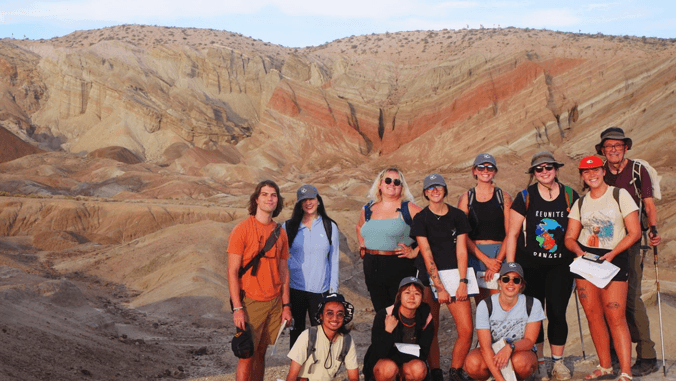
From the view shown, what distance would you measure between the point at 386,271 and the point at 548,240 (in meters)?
1.50

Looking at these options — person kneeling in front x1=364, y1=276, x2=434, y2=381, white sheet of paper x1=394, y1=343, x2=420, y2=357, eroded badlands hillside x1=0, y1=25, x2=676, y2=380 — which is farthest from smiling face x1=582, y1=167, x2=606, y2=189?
eroded badlands hillside x1=0, y1=25, x2=676, y2=380

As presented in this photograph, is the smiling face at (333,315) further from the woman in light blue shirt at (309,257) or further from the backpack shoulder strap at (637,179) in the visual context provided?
the backpack shoulder strap at (637,179)

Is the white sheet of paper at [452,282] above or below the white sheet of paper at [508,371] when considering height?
above

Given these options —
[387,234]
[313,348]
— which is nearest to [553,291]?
[387,234]

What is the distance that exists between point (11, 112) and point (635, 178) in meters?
64.6

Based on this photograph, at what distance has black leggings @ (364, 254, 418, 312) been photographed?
6035 mm

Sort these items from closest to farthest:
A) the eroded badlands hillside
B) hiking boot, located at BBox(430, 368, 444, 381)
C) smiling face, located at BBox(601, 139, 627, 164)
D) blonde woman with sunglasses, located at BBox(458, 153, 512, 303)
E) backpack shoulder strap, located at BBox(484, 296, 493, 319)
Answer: backpack shoulder strap, located at BBox(484, 296, 493, 319), hiking boot, located at BBox(430, 368, 444, 381), blonde woman with sunglasses, located at BBox(458, 153, 512, 303), smiling face, located at BBox(601, 139, 627, 164), the eroded badlands hillside

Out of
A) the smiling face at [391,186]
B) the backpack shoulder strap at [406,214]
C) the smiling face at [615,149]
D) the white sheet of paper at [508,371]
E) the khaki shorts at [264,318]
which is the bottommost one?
the white sheet of paper at [508,371]

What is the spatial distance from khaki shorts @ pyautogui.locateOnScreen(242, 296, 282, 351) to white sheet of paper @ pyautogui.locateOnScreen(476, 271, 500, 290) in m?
1.91

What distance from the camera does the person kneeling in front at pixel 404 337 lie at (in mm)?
5359

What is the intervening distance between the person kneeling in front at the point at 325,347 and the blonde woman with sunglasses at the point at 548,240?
166cm

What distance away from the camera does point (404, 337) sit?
17.9ft

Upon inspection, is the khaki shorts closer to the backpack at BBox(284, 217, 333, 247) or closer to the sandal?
the backpack at BBox(284, 217, 333, 247)

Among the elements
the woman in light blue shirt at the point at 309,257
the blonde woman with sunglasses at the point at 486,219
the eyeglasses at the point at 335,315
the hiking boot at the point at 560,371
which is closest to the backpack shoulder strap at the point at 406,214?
the blonde woman with sunglasses at the point at 486,219
